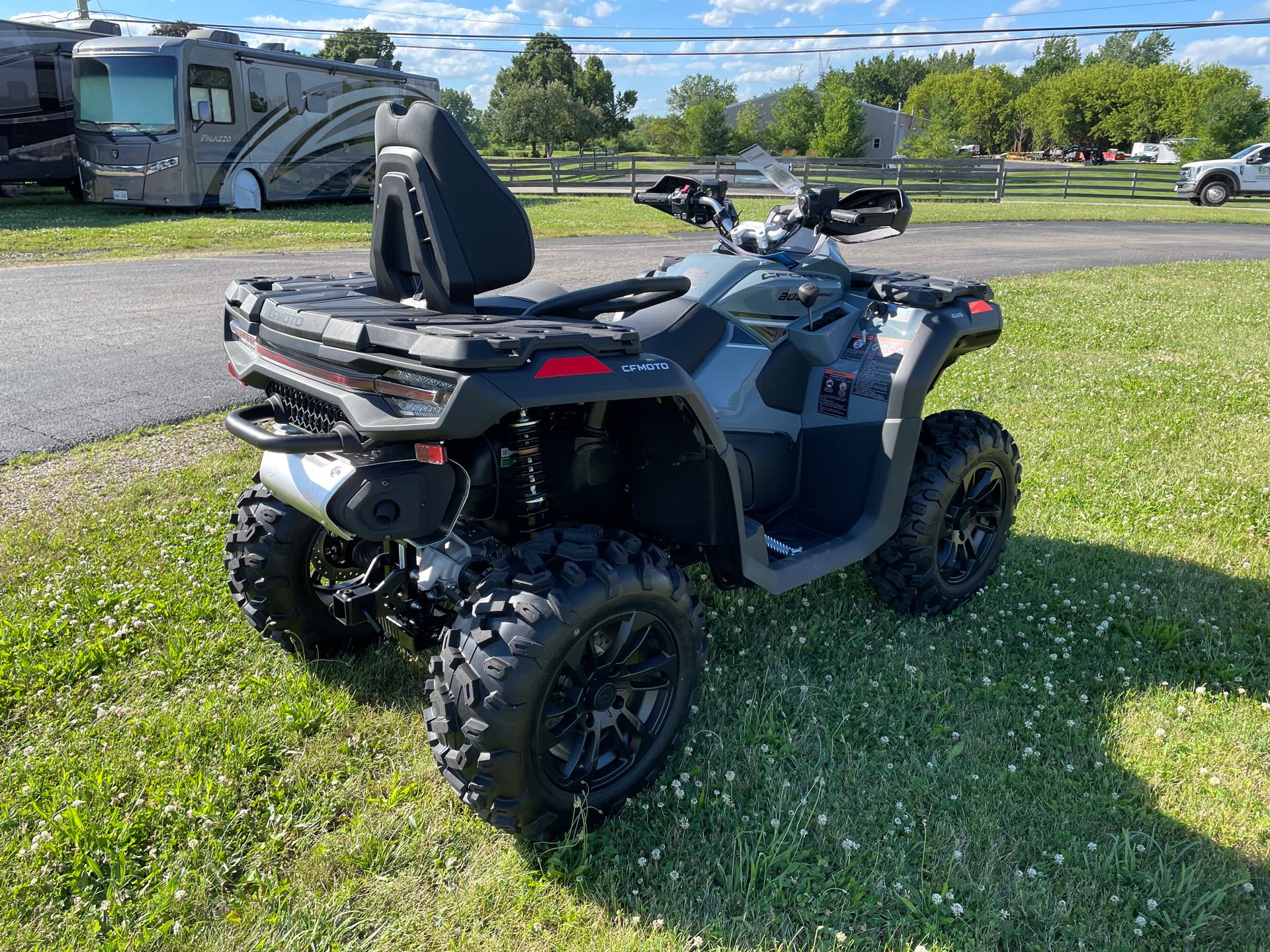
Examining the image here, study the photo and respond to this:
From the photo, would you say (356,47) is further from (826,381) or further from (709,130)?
(826,381)

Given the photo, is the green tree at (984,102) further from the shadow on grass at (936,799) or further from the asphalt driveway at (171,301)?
the shadow on grass at (936,799)

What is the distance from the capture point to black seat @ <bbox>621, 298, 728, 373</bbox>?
317 centimetres

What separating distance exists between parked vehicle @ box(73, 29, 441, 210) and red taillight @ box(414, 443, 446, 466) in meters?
15.1

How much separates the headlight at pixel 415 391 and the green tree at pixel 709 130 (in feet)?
228

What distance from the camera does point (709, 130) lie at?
70812mm

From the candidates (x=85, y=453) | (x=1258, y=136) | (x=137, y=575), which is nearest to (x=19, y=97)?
(x=85, y=453)

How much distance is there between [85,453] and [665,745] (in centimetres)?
434

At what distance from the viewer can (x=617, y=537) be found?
2.59 meters

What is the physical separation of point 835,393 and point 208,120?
18403mm

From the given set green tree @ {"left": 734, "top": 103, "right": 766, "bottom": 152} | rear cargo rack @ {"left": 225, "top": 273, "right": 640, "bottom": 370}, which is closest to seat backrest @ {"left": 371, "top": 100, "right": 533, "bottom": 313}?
rear cargo rack @ {"left": 225, "top": 273, "right": 640, "bottom": 370}

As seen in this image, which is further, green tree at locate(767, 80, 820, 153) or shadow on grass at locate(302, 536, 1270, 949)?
green tree at locate(767, 80, 820, 153)

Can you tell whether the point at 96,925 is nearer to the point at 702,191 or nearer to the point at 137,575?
the point at 137,575

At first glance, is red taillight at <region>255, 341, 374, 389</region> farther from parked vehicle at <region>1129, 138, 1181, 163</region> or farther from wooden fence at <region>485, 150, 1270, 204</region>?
parked vehicle at <region>1129, 138, 1181, 163</region>

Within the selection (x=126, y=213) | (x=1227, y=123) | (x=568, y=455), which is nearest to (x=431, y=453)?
(x=568, y=455)
